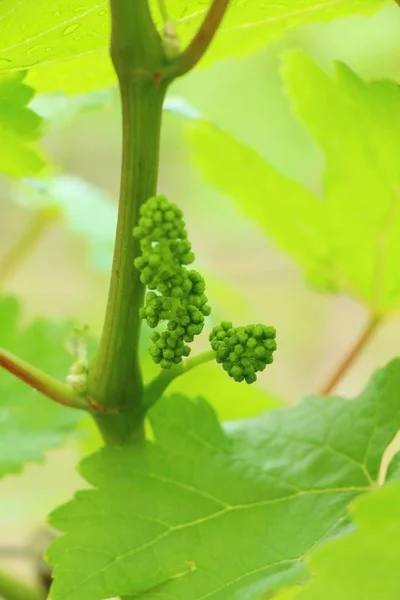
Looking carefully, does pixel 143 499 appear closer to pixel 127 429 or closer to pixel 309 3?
pixel 127 429

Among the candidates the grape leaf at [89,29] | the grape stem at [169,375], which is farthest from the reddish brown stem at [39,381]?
the grape leaf at [89,29]

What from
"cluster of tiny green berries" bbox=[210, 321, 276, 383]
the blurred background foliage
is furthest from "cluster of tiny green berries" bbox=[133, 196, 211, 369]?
the blurred background foliage

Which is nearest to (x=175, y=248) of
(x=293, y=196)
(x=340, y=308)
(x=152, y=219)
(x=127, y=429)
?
(x=152, y=219)

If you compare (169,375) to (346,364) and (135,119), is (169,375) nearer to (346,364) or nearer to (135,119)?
(135,119)

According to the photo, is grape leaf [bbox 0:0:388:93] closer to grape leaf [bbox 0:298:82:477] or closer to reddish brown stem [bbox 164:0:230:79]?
reddish brown stem [bbox 164:0:230:79]

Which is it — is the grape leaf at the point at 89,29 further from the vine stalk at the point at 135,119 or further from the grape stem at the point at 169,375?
the grape stem at the point at 169,375

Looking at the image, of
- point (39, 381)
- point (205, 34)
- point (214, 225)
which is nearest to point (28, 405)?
point (39, 381)
